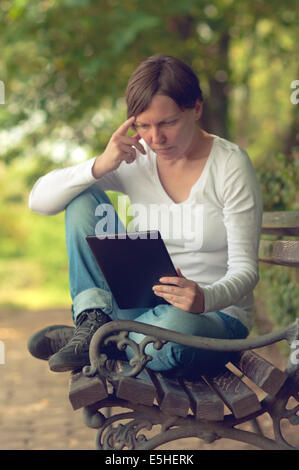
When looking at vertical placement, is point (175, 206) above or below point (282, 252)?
above

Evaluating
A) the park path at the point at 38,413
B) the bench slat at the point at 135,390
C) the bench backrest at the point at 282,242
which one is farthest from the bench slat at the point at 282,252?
the park path at the point at 38,413

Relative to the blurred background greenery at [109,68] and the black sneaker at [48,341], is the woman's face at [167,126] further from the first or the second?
the blurred background greenery at [109,68]

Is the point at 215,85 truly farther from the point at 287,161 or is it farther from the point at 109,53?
the point at 287,161

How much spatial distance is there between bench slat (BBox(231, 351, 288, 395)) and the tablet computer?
0.38 metres

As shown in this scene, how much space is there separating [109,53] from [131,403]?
4.12m

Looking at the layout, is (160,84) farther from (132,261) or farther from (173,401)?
(173,401)

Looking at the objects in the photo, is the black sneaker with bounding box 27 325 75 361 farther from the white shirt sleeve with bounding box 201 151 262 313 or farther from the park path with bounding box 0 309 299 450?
the park path with bounding box 0 309 299 450

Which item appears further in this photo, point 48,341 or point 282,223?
point 282,223

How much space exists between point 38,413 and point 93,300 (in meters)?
2.13

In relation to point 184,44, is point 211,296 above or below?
below

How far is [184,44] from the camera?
644 centimetres

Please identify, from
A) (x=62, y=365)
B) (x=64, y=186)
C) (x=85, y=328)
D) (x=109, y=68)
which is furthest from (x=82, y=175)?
(x=109, y=68)

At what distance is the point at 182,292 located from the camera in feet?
6.72
